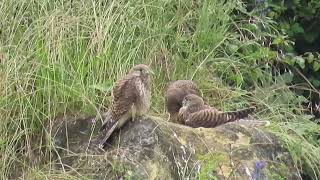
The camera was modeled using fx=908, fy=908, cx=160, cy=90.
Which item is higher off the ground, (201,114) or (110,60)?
(110,60)

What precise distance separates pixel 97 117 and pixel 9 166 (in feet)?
1.77

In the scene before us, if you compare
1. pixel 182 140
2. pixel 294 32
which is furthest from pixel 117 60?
pixel 294 32

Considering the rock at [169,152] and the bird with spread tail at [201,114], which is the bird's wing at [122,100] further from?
the bird with spread tail at [201,114]

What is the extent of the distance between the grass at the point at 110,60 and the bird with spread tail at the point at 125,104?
0.31 metres

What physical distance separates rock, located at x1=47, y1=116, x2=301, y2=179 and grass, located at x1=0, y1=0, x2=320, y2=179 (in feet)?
0.47

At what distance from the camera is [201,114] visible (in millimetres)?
5020

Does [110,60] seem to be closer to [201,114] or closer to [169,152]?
[201,114]

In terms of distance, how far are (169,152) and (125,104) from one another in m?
0.34

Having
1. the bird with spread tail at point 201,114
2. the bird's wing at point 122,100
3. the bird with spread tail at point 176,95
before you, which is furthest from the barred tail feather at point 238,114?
the bird's wing at point 122,100

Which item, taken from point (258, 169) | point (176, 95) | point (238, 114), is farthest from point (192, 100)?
point (258, 169)

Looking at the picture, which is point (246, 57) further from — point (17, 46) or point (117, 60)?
point (17, 46)

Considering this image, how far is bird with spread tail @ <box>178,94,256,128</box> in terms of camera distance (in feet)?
16.4

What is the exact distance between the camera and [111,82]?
5.34 metres

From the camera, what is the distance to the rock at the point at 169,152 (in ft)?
15.0
